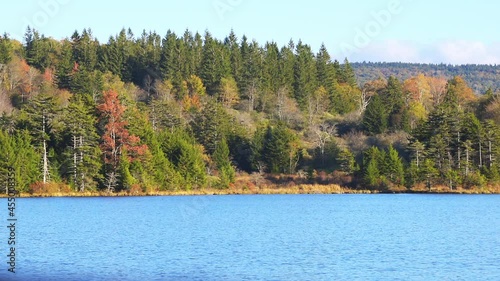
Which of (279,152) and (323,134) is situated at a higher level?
(323,134)

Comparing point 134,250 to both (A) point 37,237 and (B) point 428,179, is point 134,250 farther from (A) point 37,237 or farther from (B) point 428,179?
(B) point 428,179

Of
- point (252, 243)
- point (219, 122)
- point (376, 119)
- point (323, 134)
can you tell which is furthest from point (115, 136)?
point (252, 243)

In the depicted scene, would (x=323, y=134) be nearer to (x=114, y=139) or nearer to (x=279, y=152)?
(x=279, y=152)

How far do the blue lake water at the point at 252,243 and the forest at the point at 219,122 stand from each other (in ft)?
64.0

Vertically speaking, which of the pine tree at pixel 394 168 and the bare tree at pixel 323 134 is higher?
the bare tree at pixel 323 134

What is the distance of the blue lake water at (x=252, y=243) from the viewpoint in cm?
3139

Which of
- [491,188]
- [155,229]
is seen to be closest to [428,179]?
[491,188]

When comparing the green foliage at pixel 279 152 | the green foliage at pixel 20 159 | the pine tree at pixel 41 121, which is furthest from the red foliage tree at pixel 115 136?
the green foliage at pixel 279 152

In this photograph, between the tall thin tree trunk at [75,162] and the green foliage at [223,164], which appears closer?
the tall thin tree trunk at [75,162]

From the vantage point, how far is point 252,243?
4153 centimetres

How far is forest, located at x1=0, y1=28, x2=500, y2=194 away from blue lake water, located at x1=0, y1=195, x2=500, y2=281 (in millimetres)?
19502

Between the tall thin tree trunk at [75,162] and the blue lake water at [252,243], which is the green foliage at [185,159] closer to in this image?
the tall thin tree trunk at [75,162]

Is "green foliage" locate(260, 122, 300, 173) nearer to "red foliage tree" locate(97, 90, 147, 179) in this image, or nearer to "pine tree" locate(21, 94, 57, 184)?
"red foliage tree" locate(97, 90, 147, 179)

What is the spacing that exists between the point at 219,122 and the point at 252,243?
72966 millimetres
